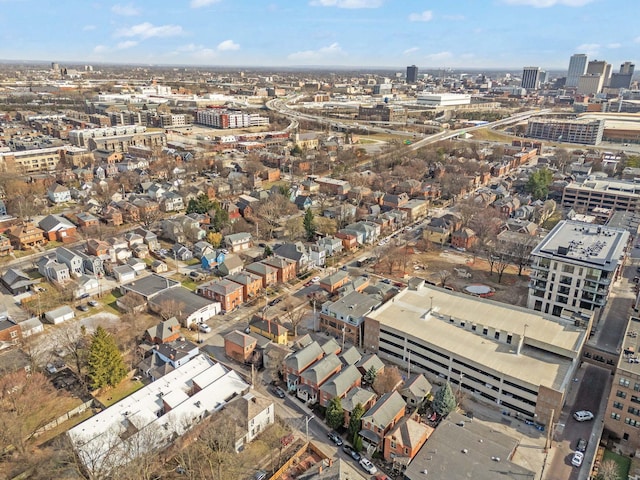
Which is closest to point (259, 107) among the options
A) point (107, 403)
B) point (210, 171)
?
point (210, 171)

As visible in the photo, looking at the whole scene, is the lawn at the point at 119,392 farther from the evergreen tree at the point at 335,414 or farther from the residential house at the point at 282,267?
the residential house at the point at 282,267

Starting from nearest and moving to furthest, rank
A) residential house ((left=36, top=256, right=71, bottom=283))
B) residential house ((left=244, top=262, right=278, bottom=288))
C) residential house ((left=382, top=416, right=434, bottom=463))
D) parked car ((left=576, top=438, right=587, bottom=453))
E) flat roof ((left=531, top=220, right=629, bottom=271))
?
residential house ((left=382, top=416, right=434, bottom=463)), parked car ((left=576, top=438, right=587, bottom=453)), flat roof ((left=531, top=220, right=629, bottom=271)), residential house ((left=36, top=256, right=71, bottom=283)), residential house ((left=244, top=262, right=278, bottom=288))

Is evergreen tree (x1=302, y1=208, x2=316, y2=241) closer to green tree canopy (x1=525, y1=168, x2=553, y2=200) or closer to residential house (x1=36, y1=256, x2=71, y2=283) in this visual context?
residential house (x1=36, y1=256, x2=71, y2=283)

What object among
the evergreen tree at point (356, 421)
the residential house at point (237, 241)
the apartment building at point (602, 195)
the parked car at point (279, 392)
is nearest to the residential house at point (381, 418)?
the evergreen tree at point (356, 421)

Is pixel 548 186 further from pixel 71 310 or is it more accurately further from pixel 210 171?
pixel 71 310

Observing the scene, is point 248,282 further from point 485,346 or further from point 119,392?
point 485,346

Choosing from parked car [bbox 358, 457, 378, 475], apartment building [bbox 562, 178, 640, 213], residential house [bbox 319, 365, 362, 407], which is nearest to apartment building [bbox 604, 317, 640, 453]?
parked car [bbox 358, 457, 378, 475]
